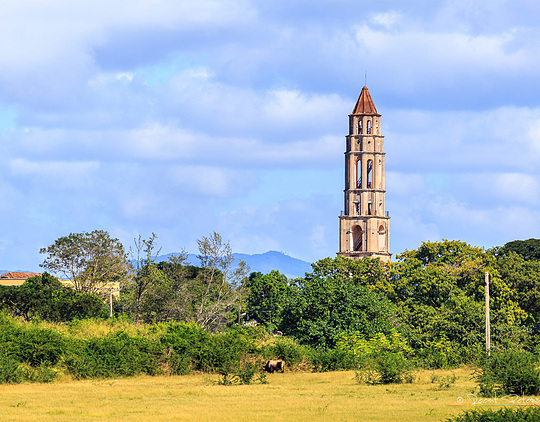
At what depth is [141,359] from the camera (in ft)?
130

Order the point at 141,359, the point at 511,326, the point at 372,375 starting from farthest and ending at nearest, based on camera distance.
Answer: the point at 511,326, the point at 141,359, the point at 372,375

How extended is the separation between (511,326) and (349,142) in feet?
205

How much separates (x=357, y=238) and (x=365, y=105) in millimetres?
17270

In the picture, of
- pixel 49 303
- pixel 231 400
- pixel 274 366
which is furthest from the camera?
pixel 49 303

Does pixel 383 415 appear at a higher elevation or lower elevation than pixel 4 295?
lower

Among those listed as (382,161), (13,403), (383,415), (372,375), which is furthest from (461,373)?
(382,161)

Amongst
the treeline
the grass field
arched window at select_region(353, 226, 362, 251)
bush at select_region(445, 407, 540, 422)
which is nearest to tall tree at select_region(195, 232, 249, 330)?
the treeline

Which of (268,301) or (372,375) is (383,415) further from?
(268,301)

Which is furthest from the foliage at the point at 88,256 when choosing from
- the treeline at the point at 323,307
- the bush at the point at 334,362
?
the bush at the point at 334,362

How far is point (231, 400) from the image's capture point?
2983cm

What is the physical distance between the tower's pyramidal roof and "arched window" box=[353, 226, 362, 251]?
591 inches

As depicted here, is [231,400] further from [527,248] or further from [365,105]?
[365,105]

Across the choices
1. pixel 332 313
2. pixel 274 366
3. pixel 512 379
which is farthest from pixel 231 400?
pixel 332 313

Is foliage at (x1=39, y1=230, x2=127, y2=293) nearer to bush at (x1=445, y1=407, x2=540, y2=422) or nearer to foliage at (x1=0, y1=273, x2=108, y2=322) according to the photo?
foliage at (x1=0, y1=273, x2=108, y2=322)
